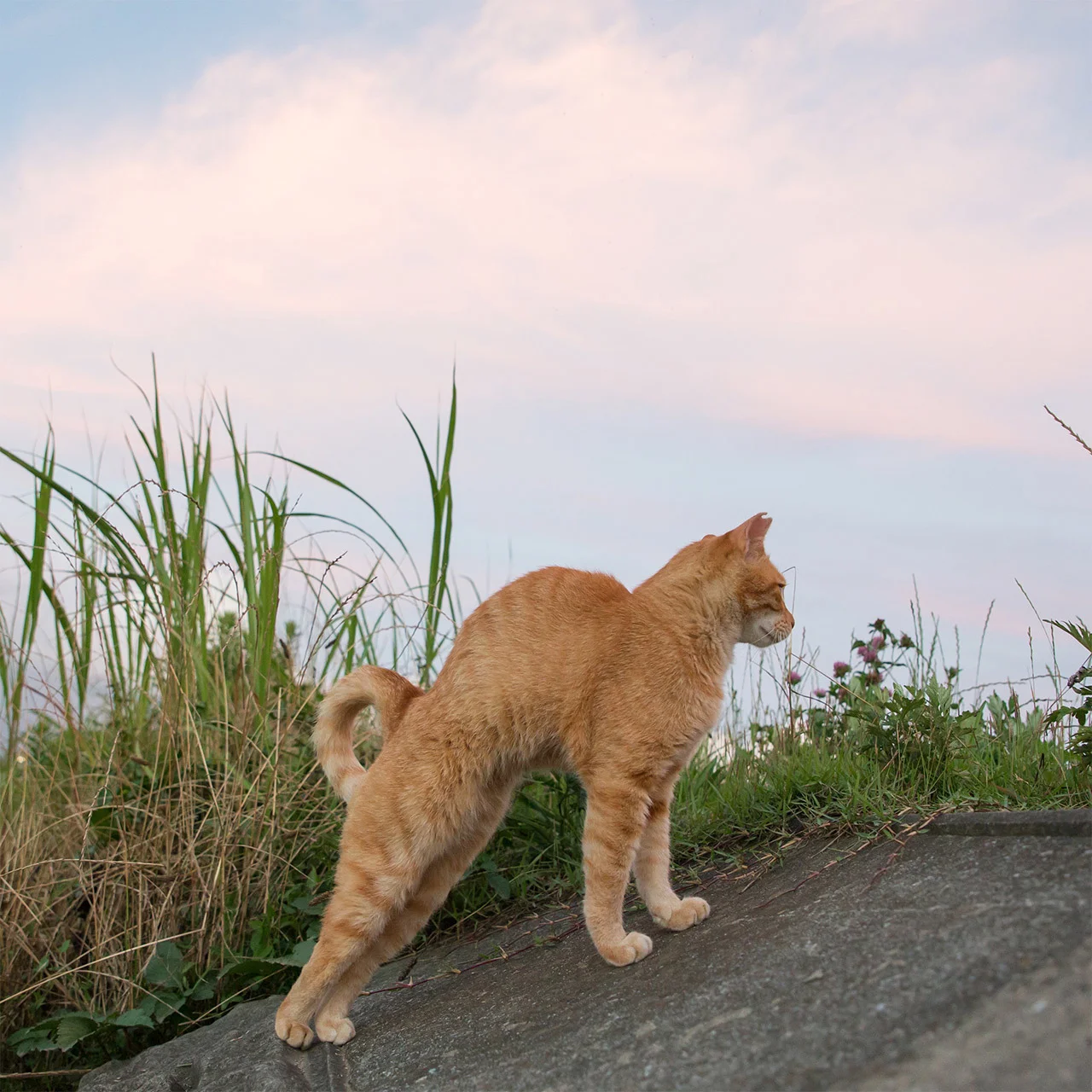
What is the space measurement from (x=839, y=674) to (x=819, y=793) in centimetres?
130

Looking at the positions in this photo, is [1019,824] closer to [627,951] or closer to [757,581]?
[757,581]

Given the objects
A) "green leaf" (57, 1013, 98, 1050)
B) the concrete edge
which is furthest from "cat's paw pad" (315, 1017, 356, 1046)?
the concrete edge

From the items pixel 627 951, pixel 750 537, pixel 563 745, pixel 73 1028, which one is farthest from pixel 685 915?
pixel 73 1028

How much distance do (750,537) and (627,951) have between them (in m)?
1.32

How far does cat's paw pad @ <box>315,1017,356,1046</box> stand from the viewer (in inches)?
135

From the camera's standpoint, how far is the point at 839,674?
501 cm

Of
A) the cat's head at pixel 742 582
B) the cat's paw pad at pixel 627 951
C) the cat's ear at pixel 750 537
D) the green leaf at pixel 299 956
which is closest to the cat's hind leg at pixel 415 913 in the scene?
the green leaf at pixel 299 956

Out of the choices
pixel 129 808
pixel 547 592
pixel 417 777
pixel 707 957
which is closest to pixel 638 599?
pixel 547 592

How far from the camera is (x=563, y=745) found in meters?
3.39

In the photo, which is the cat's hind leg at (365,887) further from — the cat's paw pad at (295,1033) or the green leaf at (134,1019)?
the green leaf at (134,1019)

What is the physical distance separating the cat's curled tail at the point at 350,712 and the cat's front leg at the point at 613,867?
2.94ft

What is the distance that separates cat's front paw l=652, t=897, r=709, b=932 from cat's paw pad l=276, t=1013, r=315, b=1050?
1.20 m

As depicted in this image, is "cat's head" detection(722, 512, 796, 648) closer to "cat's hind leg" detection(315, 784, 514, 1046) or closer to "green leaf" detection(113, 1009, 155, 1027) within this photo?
"cat's hind leg" detection(315, 784, 514, 1046)

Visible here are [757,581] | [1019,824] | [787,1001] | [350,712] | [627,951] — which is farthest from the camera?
[350,712]
